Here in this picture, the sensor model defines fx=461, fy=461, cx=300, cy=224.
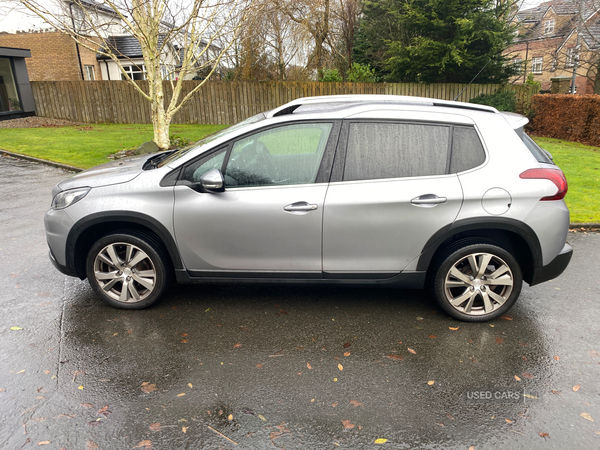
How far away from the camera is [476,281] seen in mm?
4195

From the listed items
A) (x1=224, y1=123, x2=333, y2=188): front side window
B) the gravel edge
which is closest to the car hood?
(x1=224, y1=123, x2=333, y2=188): front side window

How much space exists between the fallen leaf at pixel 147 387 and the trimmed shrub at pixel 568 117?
55.8ft

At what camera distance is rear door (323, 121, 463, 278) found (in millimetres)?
4012

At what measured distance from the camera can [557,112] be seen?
17562mm

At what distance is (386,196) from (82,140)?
15.1 meters

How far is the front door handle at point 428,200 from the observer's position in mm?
3988

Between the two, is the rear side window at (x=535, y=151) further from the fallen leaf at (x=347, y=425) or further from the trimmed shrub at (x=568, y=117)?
the trimmed shrub at (x=568, y=117)

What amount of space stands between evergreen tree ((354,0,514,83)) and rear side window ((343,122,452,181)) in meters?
16.3

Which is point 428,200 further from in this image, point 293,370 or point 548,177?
point 293,370

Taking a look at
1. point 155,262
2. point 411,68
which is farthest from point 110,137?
point 155,262

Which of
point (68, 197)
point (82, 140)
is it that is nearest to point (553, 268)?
point (68, 197)

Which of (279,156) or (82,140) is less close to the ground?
(279,156)

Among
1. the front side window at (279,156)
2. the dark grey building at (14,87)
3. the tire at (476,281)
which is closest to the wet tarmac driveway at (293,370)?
the tire at (476,281)

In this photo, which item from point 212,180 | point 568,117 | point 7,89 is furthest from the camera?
point 7,89
